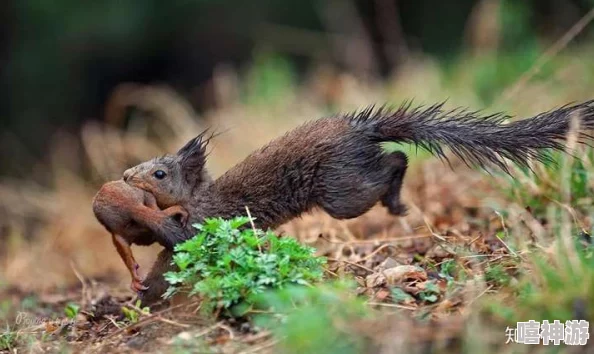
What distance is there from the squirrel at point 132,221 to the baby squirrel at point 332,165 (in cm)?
11

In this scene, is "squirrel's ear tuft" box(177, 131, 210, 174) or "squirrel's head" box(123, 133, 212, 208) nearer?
"squirrel's head" box(123, 133, 212, 208)

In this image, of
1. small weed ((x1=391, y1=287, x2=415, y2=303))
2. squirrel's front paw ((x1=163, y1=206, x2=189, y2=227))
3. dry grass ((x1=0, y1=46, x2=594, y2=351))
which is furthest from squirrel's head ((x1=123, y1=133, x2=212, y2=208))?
small weed ((x1=391, y1=287, x2=415, y2=303))

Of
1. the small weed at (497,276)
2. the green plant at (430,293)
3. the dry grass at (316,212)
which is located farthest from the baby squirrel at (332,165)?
the green plant at (430,293)

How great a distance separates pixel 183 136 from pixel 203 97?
4.12 meters

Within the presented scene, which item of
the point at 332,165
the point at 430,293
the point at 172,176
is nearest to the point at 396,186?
the point at 332,165

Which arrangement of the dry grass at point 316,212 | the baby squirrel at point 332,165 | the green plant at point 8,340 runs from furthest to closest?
the dry grass at point 316,212 < the baby squirrel at point 332,165 < the green plant at point 8,340

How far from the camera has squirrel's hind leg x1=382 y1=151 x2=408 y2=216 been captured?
4.96m

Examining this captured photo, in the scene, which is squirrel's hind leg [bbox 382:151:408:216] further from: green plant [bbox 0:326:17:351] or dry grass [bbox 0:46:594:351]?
green plant [bbox 0:326:17:351]

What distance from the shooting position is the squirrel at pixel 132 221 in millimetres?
4691

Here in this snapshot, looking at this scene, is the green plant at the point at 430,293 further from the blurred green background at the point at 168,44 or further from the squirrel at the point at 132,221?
the blurred green background at the point at 168,44

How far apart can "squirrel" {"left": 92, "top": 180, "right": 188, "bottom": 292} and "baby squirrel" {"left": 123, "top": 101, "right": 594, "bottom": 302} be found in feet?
0.35

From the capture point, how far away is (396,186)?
509 centimetres

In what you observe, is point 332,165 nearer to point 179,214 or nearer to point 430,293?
point 179,214

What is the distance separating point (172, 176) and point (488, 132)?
5.21 ft
